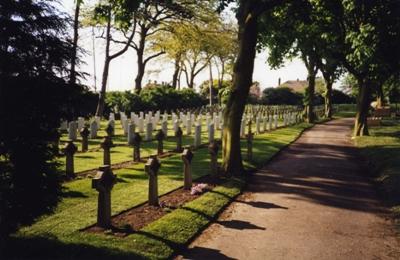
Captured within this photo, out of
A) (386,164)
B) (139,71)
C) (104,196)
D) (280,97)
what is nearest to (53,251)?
(104,196)

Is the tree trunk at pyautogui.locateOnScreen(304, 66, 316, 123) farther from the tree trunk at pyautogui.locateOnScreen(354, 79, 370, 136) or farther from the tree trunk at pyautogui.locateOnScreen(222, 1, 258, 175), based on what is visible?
the tree trunk at pyautogui.locateOnScreen(222, 1, 258, 175)

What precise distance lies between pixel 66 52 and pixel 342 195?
7730 mm

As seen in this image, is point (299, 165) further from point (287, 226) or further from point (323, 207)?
point (287, 226)

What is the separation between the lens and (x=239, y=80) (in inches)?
508

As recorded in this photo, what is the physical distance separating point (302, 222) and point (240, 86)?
5.56 metres

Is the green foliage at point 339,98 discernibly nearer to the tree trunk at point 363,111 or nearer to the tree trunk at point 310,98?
the tree trunk at point 310,98

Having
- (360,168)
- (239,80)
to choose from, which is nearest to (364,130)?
(360,168)

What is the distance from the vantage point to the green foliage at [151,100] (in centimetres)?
3694

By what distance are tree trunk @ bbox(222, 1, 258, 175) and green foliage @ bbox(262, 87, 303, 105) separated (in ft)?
189

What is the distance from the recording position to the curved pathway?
6.82 m

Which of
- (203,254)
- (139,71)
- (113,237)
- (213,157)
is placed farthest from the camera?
(139,71)

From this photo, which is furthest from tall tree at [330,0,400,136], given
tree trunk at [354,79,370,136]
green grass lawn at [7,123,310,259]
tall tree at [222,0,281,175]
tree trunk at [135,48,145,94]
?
tree trunk at [135,48,145,94]

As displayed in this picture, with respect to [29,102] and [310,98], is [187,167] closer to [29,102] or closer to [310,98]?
[29,102]

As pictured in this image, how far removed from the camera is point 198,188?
1052 centimetres
